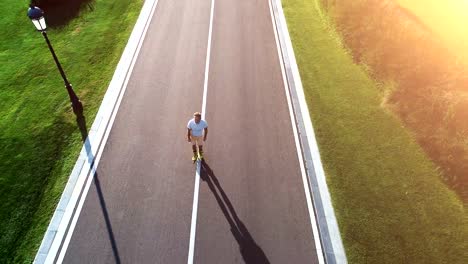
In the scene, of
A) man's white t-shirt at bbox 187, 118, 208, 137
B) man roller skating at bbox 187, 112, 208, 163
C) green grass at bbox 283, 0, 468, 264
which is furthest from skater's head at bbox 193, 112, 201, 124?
green grass at bbox 283, 0, 468, 264

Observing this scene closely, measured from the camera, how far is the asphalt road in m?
9.29

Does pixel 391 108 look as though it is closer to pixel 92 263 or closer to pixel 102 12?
pixel 92 263

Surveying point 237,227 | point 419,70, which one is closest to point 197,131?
point 237,227

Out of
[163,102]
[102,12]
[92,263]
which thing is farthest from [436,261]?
[102,12]

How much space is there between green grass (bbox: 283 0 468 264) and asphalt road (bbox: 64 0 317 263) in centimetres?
125

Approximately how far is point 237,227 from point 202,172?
2.34m

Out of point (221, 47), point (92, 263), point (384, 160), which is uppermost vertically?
→ point (221, 47)

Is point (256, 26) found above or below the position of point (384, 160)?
above

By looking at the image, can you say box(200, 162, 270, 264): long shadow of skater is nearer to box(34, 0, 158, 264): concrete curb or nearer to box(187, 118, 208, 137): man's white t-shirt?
box(187, 118, 208, 137): man's white t-shirt

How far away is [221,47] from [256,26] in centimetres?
300

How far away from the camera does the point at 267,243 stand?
9297 millimetres

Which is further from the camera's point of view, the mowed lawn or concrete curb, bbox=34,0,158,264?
the mowed lawn

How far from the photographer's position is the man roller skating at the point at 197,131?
1037 cm

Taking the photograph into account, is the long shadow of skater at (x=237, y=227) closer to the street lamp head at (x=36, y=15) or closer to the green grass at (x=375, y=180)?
the green grass at (x=375, y=180)
